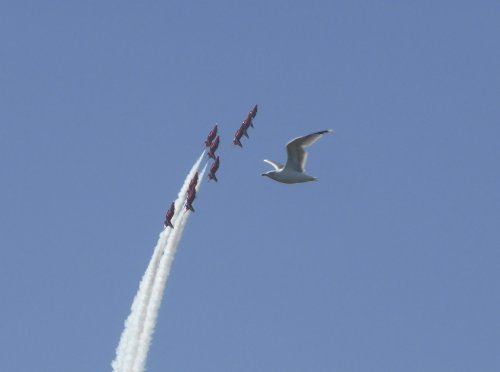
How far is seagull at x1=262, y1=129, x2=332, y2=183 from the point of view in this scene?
582 ft

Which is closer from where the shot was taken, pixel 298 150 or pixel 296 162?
pixel 298 150

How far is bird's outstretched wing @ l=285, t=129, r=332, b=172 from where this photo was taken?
17700cm

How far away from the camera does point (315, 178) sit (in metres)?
178

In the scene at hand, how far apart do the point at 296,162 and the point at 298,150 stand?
4.68ft

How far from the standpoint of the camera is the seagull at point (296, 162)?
582ft

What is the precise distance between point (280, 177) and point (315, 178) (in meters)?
4.93

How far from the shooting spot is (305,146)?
177875 mm

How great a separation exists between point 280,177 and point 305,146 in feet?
16.6

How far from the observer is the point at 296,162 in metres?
179

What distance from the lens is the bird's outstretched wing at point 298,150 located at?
581 ft

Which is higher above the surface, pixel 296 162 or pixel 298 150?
pixel 298 150

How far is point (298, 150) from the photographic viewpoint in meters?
178

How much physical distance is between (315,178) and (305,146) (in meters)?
3.14
